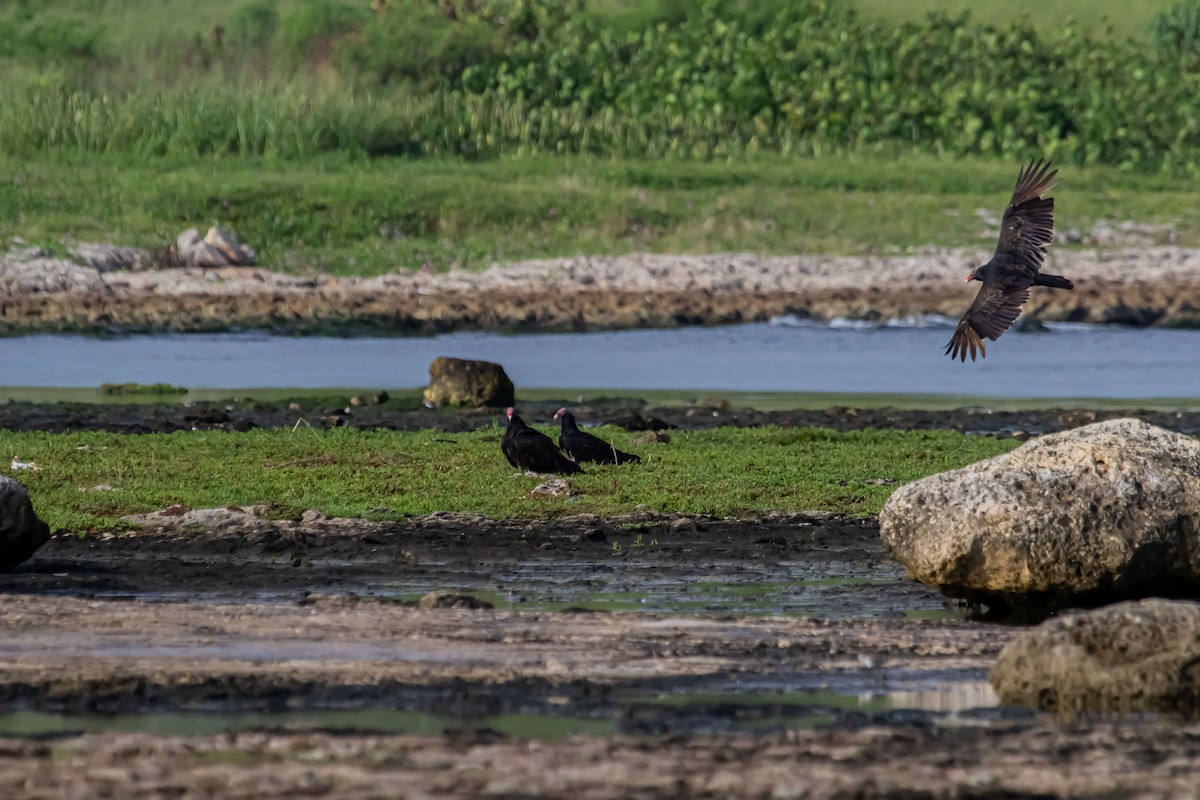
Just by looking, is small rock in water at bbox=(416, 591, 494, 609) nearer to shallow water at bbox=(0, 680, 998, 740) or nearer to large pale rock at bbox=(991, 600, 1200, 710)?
shallow water at bbox=(0, 680, 998, 740)

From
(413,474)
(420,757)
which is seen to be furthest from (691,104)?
(420,757)

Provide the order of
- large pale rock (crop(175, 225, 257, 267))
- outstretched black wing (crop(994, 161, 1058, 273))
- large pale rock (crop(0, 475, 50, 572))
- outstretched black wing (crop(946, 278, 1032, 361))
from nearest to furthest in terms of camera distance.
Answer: large pale rock (crop(0, 475, 50, 572))
outstretched black wing (crop(946, 278, 1032, 361))
outstretched black wing (crop(994, 161, 1058, 273))
large pale rock (crop(175, 225, 257, 267))

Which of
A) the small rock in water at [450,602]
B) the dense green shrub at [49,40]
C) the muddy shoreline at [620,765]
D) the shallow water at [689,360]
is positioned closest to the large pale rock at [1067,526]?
the small rock in water at [450,602]

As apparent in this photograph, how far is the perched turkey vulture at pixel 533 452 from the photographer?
17.2m

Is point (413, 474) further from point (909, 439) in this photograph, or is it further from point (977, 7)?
point (977, 7)

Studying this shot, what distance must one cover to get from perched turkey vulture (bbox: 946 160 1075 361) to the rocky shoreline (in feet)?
52.5

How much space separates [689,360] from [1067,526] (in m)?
18.6

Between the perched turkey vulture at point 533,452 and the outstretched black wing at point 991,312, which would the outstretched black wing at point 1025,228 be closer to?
the outstretched black wing at point 991,312

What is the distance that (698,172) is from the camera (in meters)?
40.6

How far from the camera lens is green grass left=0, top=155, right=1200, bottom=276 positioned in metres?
36.6

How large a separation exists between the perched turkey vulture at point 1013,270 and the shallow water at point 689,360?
30.1 feet

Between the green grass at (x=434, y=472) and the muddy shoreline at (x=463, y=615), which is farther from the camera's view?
the green grass at (x=434, y=472)

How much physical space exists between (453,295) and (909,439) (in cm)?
1477

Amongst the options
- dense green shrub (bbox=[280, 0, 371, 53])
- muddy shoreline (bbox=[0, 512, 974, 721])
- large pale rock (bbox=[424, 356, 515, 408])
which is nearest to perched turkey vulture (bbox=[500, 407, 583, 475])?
muddy shoreline (bbox=[0, 512, 974, 721])
